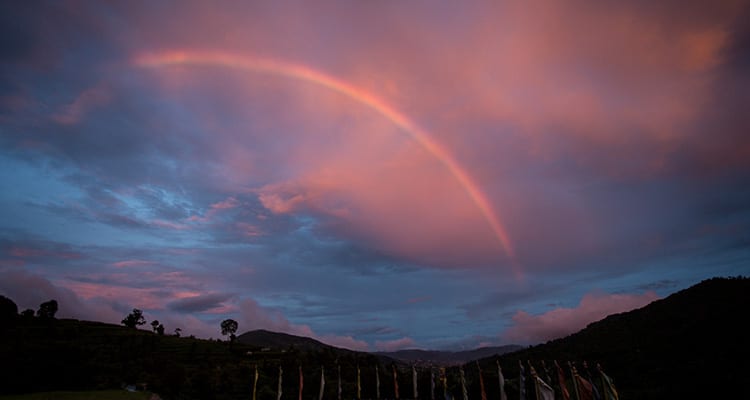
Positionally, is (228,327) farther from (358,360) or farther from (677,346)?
(677,346)

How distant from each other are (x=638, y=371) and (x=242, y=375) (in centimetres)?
8692

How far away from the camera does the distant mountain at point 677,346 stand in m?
83.7

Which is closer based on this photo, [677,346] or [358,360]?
[358,360]

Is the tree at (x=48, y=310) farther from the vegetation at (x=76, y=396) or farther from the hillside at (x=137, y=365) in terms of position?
the vegetation at (x=76, y=396)

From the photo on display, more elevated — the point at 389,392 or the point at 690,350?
the point at 690,350

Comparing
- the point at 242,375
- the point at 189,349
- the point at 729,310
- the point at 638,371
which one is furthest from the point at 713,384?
the point at 189,349

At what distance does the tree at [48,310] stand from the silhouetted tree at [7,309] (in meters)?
6.42

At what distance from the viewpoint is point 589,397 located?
18.3m

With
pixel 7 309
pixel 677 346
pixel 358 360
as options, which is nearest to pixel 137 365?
pixel 358 360

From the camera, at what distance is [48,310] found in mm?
151750

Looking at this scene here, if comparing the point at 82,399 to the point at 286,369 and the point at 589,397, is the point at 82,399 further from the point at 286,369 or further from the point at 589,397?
the point at 286,369

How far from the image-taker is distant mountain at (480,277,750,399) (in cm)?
8369

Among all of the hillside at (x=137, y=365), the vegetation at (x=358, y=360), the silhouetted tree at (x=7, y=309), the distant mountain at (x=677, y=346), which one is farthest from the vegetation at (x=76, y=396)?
the silhouetted tree at (x=7, y=309)

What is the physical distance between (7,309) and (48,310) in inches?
453
